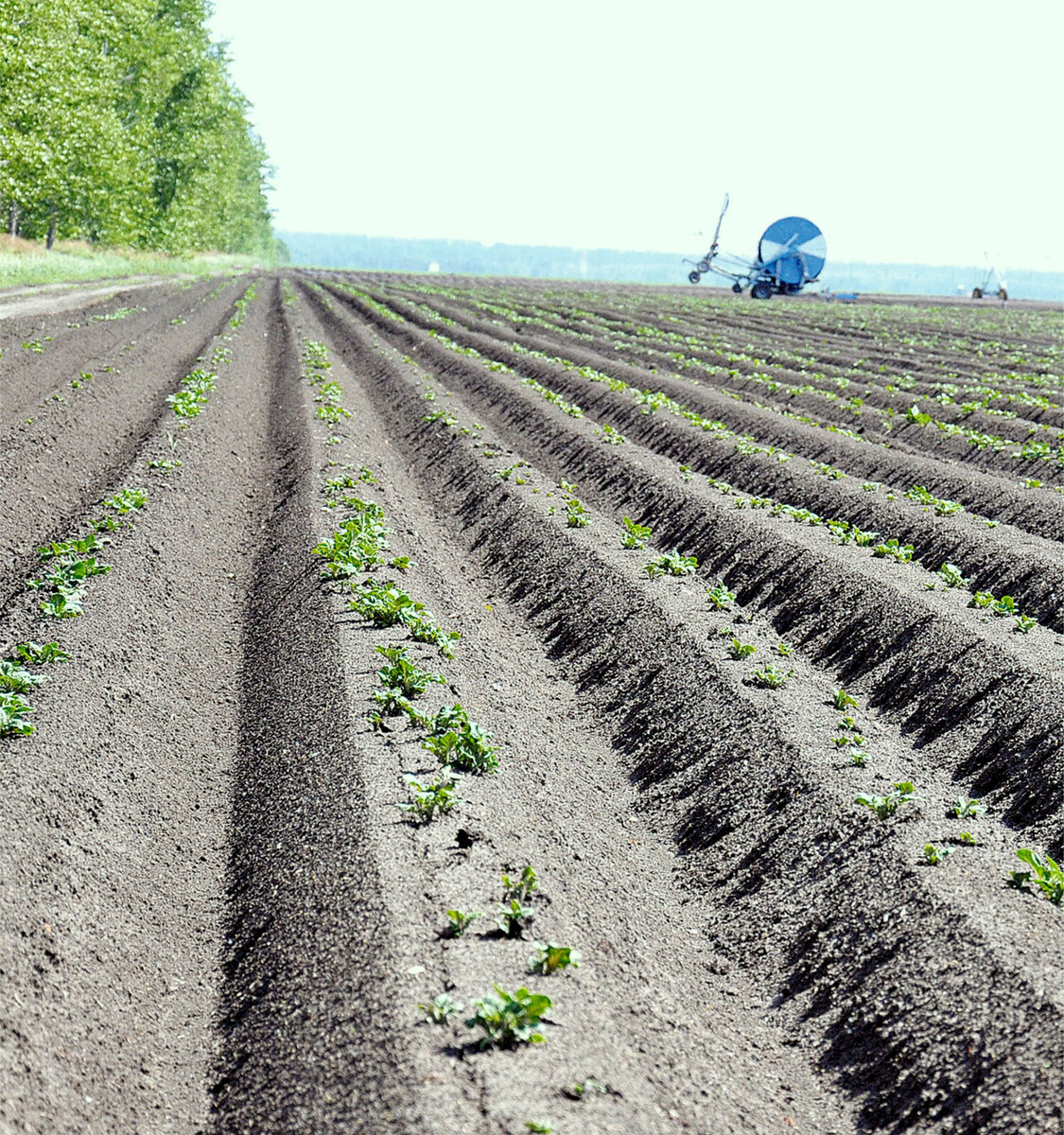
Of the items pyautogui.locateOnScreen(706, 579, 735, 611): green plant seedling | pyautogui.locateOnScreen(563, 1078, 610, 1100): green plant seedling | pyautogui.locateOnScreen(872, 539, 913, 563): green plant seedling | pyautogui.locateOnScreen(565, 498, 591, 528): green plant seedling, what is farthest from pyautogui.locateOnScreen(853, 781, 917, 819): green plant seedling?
pyautogui.locateOnScreen(565, 498, 591, 528): green plant seedling

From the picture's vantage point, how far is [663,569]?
10070mm

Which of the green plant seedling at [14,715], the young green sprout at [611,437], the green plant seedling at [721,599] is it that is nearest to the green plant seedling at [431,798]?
the green plant seedling at [14,715]

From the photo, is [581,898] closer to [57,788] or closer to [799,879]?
[799,879]

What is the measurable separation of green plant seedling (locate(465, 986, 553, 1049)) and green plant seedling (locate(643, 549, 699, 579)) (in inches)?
245

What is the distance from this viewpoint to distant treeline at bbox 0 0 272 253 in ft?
112

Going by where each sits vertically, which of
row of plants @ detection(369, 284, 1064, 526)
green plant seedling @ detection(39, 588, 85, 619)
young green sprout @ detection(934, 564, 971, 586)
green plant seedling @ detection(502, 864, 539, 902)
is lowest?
green plant seedling @ detection(502, 864, 539, 902)

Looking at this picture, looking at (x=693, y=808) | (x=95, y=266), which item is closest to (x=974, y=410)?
(x=693, y=808)

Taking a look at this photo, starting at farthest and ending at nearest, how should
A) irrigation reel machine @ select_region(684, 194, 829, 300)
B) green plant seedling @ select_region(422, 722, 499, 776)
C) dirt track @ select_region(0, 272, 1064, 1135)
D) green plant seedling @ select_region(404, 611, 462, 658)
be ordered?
irrigation reel machine @ select_region(684, 194, 829, 300) → green plant seedling @ select_region(404, 611, 462, 658) → green plant seedling @ select_region(422, 722, 499, 776) → dirt track @ select_region(0, 272, 1064, 1135)

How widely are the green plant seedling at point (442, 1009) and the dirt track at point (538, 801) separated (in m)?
0.06

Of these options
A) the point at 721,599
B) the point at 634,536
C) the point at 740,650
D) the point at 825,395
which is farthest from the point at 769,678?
the point at 825,395

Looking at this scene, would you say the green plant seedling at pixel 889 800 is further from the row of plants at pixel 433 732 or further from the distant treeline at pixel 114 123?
the distant treeline at pixel 114 123

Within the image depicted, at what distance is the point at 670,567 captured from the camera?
10.1 m

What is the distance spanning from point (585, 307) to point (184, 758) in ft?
135

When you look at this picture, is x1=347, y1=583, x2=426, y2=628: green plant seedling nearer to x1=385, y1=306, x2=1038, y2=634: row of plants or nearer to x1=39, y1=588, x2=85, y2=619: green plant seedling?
x1=39, y1=588, x2=85, y2=619: green plant seedling
